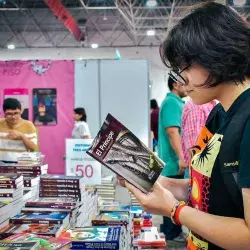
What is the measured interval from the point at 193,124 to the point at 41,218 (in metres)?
1.77

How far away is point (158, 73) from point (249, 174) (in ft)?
49.2

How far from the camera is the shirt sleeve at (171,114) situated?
3978 mm

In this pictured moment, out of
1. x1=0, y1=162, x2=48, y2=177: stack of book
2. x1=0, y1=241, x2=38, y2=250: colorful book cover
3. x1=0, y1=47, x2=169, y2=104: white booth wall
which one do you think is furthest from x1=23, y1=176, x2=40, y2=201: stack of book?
x1=0, y1=47, x2=169, y2=104: white booth wall

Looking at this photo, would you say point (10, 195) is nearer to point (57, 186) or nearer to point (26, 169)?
point (57, 186)

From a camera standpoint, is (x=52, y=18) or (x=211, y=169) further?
(x=52, y=18)

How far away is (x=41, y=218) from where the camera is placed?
193cm

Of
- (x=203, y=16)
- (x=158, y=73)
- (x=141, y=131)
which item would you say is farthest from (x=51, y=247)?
(x=158, y=73)

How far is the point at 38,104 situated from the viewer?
213 inches

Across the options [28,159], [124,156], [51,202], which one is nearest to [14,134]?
[28,159]

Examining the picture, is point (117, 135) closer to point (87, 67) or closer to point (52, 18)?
point (87, 67)

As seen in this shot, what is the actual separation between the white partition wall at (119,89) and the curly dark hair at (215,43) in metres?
4.18

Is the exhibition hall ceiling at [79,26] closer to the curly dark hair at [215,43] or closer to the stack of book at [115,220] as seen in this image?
the stack of book at [115,220]

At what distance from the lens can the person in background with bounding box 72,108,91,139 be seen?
5.16 m

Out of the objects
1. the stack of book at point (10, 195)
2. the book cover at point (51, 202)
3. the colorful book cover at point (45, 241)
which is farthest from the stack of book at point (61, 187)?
the colorful book cover at point (45, 241)
